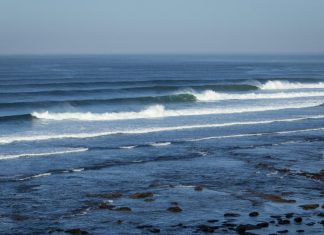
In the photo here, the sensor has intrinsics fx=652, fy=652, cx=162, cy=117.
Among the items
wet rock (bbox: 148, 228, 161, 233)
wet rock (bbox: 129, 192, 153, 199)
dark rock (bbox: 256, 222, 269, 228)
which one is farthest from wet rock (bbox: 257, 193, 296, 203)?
wet rock (bbox: 148, 228, 161, 233)

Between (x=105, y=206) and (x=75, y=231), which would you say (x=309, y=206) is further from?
(x=75, y=231)

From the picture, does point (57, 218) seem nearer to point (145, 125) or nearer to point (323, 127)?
point (145, 125)

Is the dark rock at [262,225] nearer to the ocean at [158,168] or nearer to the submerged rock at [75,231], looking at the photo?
the ocean at [158,168]

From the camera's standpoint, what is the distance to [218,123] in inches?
1601

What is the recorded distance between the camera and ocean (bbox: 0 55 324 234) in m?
18.6

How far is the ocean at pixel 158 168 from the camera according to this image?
60.9 ft

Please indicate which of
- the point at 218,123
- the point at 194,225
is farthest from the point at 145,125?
the point at 194,225

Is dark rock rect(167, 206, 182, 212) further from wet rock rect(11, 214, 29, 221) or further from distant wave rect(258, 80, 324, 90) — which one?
distant wave rect(258, 80, 324, 90)

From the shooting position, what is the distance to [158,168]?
26.0 metres

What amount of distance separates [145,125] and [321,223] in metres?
22.4

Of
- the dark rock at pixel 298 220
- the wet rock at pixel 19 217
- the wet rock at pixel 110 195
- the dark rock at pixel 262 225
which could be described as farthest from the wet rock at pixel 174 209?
the wet rock at pixel 19 217

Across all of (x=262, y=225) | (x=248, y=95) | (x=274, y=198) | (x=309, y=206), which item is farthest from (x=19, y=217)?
(x=248, y=95)

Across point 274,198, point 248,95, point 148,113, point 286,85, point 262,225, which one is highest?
point 262,225

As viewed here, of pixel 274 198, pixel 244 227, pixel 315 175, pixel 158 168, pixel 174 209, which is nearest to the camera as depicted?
pixel 244 227
